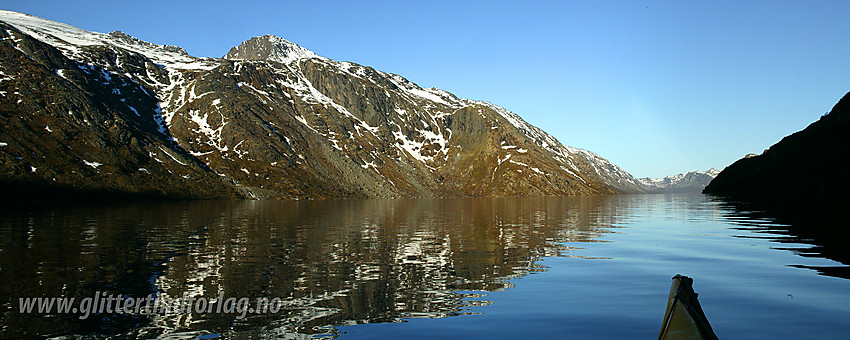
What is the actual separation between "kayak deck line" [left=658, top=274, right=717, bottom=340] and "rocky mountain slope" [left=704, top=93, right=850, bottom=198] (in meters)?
154

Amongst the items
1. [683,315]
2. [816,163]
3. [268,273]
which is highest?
[816,163]

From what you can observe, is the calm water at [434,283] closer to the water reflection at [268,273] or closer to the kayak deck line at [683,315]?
the water reflection at [268,273]

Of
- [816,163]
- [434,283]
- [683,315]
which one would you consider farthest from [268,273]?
[816,163]

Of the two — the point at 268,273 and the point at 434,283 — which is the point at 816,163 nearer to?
the point at 434,283

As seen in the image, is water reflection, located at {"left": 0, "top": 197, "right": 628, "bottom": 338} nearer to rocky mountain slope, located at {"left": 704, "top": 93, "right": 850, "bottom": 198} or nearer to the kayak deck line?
the kayak deck line

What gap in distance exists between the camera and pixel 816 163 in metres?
163

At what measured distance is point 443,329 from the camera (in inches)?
756

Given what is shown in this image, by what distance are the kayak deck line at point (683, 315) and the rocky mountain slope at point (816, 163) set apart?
505 feet

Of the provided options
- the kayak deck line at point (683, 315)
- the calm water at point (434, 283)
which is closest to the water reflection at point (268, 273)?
the calm water at point (434, 283)

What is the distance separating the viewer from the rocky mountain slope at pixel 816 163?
144m

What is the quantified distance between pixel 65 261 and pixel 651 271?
39.2 meters

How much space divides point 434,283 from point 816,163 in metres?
180

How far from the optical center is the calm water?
19.4 m

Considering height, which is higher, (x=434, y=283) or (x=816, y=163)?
(x=816, y=163)
